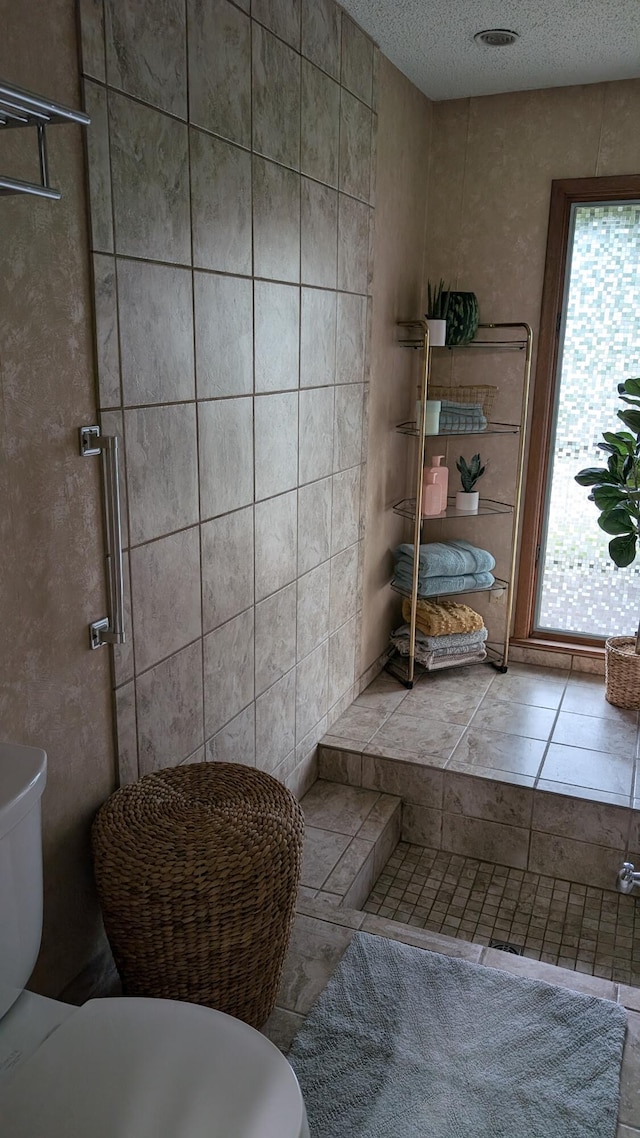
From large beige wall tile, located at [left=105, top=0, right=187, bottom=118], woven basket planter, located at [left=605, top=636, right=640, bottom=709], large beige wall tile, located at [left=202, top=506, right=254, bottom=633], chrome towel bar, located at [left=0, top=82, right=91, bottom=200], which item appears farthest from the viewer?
woven basket planter, located at [left=605, top=636, right=640, bottom=709]

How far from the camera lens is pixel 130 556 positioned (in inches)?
64.4

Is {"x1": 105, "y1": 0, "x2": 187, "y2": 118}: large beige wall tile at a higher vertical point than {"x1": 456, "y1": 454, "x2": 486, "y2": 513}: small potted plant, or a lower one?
higher

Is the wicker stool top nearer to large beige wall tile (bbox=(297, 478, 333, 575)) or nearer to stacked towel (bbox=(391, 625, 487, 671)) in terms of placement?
large beige wall tile (bbox=(297, 478, 333, 575))

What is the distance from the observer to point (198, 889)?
58.0 inches

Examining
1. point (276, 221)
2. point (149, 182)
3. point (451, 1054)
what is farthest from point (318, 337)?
point (451, 1054)

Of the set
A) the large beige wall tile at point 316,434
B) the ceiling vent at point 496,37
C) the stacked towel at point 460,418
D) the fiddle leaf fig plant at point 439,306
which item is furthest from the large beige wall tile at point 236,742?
the ceiling vent at point 496,37

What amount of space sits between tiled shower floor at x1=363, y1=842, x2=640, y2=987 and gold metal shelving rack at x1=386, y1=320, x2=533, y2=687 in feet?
2.68

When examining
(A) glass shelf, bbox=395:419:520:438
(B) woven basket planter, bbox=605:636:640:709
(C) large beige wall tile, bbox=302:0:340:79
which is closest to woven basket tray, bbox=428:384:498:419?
(A) glass shelf, bbox=395:419:520:438

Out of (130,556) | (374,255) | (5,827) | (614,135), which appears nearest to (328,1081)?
(5,827)

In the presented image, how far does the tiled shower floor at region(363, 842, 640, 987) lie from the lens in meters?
2.20

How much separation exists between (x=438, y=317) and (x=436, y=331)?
10 cm

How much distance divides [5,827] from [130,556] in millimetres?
609

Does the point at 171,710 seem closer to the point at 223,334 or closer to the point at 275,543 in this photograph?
the point at 275,543

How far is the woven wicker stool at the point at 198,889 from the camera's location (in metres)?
1.48
